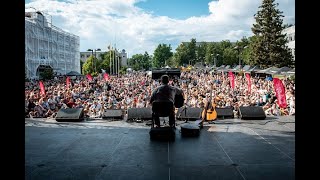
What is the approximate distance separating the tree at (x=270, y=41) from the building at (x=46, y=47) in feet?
136

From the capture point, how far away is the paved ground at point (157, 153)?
4.60 m

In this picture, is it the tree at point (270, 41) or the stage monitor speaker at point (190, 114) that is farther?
the tree at point (270, 41)

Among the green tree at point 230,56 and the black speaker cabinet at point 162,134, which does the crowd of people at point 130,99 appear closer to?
the black speaker cabinet at point 162,134

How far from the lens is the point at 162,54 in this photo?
5984 inches

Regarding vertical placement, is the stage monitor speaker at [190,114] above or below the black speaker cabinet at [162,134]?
above

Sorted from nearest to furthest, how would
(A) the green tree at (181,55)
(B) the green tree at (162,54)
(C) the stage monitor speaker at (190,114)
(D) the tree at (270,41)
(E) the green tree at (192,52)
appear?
1. (C) the stage monitor speaker at (190,114)
2. (D) the tree at (270,41)
3. (A) the green tree at (181,55)
4. (E) the green tree at (192,52)
5. (B) the green tree at (162,54)

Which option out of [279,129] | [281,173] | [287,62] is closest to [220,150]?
[281,173]

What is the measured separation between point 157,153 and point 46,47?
2948 inches

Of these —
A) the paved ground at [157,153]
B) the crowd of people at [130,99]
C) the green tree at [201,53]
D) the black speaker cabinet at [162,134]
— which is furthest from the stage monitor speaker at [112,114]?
the green tree at [201,53]

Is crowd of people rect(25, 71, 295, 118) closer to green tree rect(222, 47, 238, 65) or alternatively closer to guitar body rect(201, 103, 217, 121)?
guitar body rect(201, 103, 217, 121)

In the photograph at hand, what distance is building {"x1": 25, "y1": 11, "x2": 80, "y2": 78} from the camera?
65125 mm

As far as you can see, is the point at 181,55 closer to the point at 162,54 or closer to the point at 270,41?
the point at 162,54

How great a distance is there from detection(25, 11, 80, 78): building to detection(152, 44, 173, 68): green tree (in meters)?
61.9
